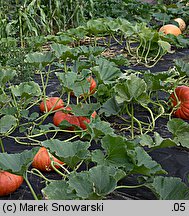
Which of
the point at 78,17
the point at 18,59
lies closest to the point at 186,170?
the point at 18,59

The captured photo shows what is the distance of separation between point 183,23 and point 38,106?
12.2 ft

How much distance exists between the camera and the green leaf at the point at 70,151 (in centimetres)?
189

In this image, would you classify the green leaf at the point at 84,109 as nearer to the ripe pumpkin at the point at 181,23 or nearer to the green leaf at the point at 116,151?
the green leaf at the point at 116,151

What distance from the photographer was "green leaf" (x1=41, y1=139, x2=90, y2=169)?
1887mm

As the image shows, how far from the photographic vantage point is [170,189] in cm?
180

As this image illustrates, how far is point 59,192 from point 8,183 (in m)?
0.37

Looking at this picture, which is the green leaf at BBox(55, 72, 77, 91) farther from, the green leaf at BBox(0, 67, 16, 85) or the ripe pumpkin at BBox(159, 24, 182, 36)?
the ripe pumpkin at BBox(159, 24, 182, 36)

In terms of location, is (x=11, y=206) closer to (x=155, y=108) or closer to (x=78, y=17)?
(x=155, y=108)

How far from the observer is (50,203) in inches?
65.8

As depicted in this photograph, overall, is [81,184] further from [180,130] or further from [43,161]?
[180,130]

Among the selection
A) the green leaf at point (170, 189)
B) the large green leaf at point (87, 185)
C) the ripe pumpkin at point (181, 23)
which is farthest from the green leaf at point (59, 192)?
the ripe pumpkin at point (181, 23)

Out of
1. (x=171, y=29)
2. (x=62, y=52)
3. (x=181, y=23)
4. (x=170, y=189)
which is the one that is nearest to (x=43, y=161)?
(x=170, y=189)

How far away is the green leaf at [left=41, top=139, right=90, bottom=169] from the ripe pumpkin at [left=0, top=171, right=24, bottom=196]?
0.82ft

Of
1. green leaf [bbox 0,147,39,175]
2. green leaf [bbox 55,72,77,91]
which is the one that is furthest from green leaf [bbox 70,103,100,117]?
green leaf [bbox 0,147,39,175]
